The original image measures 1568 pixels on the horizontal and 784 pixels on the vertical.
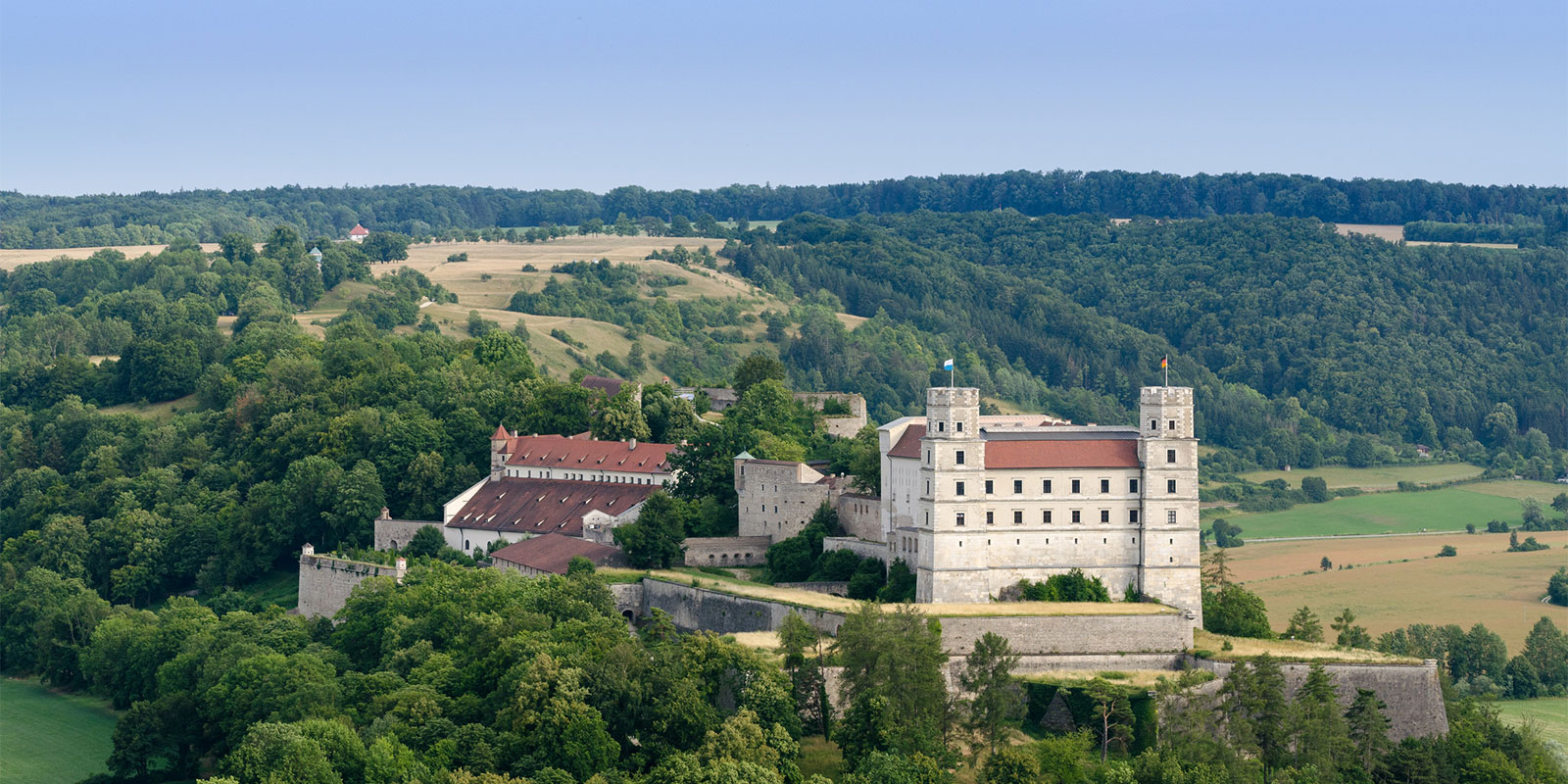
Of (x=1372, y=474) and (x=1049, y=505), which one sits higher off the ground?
(x=1049, y=505)

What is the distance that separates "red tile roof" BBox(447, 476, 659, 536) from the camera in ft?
296

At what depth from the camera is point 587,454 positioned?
9644 centimetres

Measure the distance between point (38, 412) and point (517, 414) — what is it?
46509mm

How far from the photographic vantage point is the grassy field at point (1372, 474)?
181 m

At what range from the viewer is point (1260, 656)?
227 ft

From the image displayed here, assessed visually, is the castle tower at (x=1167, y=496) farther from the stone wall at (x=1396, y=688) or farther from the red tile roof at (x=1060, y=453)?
the stone wall at (x=1396, y=688)

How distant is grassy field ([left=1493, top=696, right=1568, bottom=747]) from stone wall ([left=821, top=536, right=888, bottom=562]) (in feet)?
98.3

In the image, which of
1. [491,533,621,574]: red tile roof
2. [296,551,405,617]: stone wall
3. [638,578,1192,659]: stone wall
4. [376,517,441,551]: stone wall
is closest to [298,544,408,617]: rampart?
[296,551,405,617]: stone wall

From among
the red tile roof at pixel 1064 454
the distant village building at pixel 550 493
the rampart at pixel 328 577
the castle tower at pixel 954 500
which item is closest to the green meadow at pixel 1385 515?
the distant village building at pixel 550 493

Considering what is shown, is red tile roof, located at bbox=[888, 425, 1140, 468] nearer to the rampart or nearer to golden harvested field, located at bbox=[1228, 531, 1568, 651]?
the rampart

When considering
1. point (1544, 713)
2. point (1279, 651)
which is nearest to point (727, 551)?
point (1279, 651)

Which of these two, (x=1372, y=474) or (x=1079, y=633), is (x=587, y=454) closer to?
(x=1079, y=633)

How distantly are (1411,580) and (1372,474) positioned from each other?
57345 millimetres

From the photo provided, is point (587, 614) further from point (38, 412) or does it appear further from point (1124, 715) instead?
point (38, 412)
